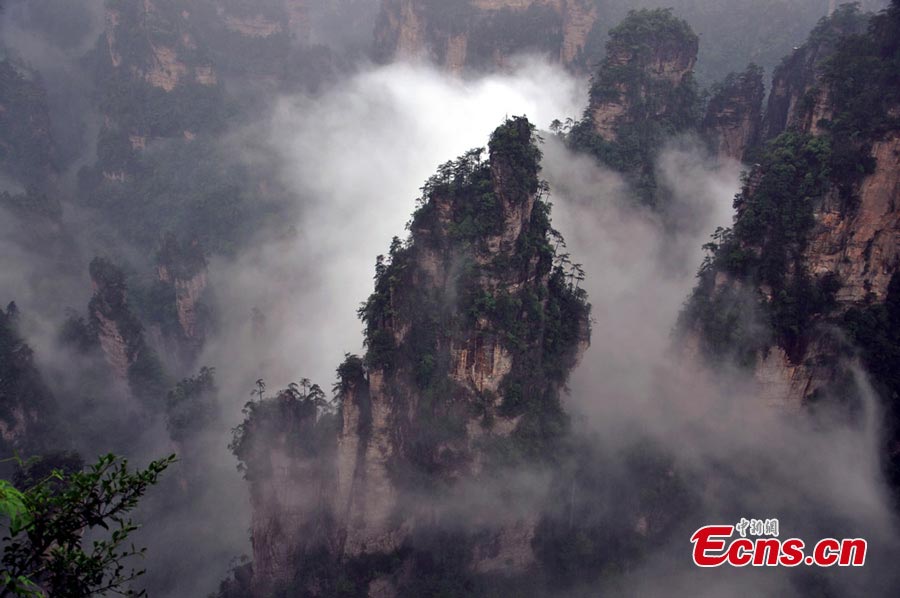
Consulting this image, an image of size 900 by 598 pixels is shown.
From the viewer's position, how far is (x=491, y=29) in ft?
219

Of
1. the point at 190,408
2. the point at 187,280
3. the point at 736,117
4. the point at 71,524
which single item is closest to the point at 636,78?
the point at 736,117

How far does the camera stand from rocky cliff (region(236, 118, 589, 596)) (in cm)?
3019

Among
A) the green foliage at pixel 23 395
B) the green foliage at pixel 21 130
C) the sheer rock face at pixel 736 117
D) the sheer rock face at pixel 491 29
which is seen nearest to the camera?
the green foliage at pixel 23 395

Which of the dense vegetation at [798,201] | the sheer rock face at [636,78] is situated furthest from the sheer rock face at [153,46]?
the dense vegetation at [798,201]

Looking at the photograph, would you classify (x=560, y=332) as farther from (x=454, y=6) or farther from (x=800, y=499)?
(x=454, y=6)

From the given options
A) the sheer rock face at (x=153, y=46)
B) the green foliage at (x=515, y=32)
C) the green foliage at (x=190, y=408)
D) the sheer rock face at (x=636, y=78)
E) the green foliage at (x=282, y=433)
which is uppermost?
the sheer rock face at (x=153, y=46)

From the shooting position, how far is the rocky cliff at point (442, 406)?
→ 3019 cm

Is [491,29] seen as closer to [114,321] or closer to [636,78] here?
[636,78]

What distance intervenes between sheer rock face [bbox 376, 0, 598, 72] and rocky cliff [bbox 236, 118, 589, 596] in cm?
3789

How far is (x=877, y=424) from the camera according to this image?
30.0m

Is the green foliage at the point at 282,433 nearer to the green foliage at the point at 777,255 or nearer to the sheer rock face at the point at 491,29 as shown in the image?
the green foliage at the point at 777,255

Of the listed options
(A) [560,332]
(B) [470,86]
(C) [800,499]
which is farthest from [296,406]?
(B) [470,86]

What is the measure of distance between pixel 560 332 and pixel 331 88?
5817 centimetres

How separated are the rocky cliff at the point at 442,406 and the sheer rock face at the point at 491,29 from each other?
1492 inches
